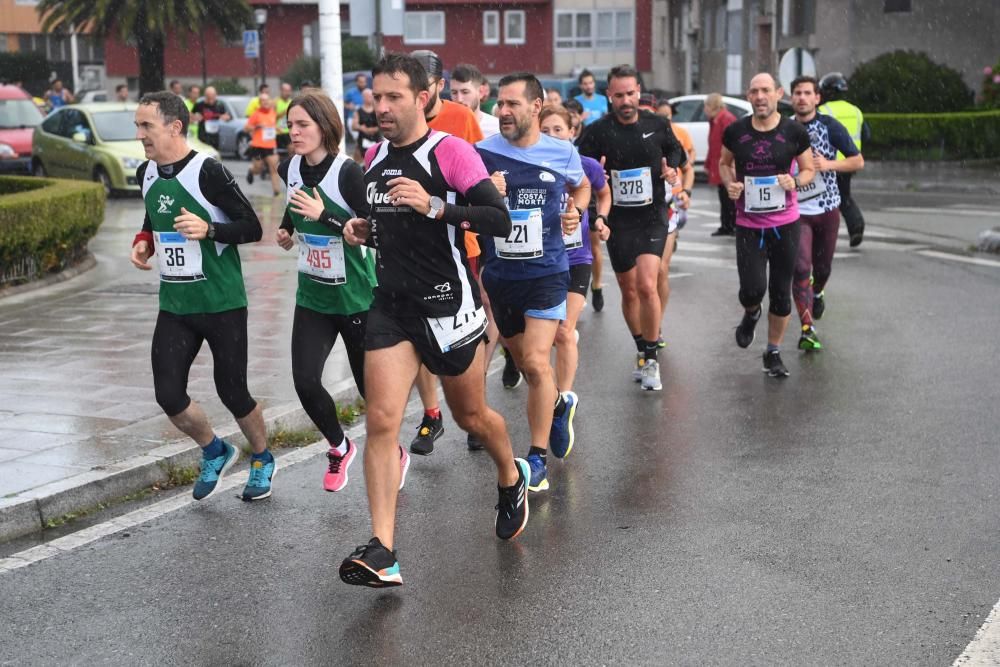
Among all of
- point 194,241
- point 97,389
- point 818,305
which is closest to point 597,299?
point 818,305

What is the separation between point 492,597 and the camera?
5055 mm

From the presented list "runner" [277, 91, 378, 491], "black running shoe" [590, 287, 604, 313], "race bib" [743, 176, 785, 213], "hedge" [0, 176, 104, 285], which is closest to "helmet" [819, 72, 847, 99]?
"black running shoe" [590, 287, 604, 313]

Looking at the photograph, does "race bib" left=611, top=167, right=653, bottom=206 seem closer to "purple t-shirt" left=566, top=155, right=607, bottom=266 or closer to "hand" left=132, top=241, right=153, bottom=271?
"purple t-shirt" left=566, top=155, right=607, bottom=266

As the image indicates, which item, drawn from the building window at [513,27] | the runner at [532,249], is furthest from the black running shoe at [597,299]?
the building window at [513,27]

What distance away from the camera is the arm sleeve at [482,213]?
16.7ft

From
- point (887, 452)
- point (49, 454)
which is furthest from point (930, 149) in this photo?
point (49, 454)

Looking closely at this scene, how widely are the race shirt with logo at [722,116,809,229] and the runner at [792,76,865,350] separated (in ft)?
2.93

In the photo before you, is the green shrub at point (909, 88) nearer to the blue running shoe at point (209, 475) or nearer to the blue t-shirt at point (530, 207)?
the blue t-shirt at point (530, 207)

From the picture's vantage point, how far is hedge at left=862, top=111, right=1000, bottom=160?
2705 cm

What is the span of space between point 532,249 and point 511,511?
1359 millimetres

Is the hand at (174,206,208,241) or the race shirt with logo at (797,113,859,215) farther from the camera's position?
the race shirt with logo at (797,113,859,215)

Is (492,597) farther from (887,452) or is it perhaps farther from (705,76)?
(705,76)

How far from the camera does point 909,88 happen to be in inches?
1113

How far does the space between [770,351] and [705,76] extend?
3985 cm
